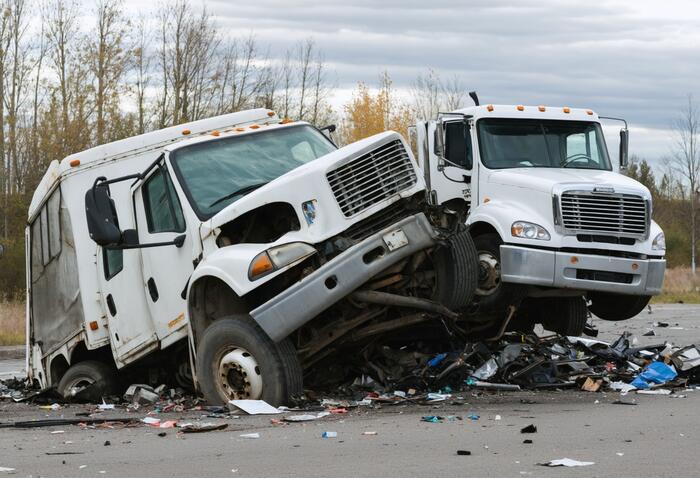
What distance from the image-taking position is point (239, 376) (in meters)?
9.30

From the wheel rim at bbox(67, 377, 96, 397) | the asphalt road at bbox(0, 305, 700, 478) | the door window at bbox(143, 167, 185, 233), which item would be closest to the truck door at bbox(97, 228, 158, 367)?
the door window at bbox(143, 167, 185, 233)

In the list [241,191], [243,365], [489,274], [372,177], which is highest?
[372,177]

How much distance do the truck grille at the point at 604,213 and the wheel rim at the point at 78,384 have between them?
A: 501 cm

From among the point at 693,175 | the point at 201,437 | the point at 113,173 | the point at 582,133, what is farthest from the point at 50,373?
the point at 693,175

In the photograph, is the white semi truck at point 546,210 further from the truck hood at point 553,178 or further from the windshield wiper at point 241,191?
the windshield wiper at point 241,191

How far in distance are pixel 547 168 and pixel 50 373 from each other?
5.89 metres

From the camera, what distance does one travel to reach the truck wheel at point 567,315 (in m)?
12.5

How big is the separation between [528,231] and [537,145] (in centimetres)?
196

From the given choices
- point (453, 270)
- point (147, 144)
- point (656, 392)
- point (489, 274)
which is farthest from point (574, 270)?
point (147, 144)

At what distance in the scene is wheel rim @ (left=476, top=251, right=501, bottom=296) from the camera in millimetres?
11703

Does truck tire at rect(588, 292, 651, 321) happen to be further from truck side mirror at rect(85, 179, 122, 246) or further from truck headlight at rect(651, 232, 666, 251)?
truck side mirror at rect(85, 179, 122, 246)

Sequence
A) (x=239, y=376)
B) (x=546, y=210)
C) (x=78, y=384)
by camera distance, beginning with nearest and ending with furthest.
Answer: (x=239, y=376), (x=78, y=384), (x=546, y=210)

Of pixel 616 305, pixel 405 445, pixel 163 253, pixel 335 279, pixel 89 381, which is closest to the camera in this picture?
pixel 405 445

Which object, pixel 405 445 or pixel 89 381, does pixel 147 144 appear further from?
pixel 405 445
